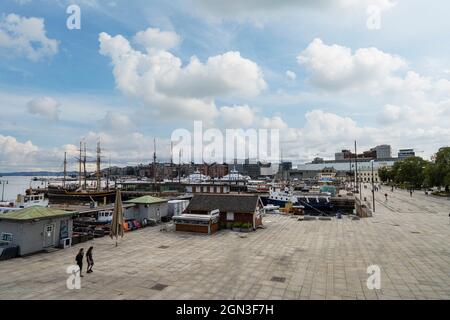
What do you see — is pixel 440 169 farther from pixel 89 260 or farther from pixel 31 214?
pixel 31 214

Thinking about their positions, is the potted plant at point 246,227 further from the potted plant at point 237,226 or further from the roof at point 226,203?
the roof at point 226,203

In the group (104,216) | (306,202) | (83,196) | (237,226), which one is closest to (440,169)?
(306,202)

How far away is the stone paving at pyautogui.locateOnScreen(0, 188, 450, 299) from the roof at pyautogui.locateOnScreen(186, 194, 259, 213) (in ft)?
11.0

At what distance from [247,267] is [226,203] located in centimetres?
1453

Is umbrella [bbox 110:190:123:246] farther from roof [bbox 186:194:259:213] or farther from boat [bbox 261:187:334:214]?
boat [bbox 261:187:334:214]

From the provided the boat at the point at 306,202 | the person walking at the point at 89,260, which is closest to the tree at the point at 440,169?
the boat at the point at 306,202

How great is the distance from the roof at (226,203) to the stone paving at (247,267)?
3338 millimetres

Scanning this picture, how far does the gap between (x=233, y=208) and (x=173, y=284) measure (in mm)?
16812

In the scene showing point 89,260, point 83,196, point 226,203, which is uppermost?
point 226,203

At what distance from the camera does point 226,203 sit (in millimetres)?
31250

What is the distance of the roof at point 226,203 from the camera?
99.5 feet

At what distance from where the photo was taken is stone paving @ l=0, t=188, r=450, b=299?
13023 millimetres
